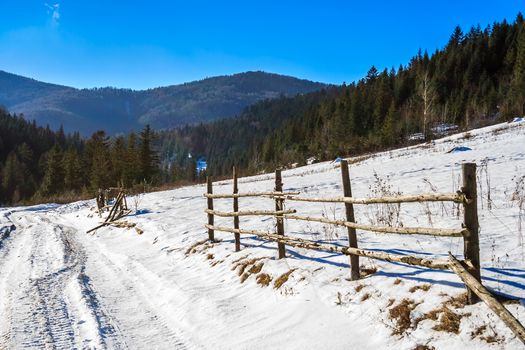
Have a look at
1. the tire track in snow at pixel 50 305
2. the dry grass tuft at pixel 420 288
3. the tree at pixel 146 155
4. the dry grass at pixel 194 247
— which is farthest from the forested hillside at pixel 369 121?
the dry grass tuft at pixel 420 288

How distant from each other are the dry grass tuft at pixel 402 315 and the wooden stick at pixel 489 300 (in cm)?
78

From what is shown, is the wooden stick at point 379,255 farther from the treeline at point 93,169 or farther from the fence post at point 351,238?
the treeline at point 93,169

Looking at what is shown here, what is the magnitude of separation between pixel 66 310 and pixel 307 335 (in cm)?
456

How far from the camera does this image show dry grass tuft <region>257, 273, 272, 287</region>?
7.25 metres

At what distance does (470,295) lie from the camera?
420cm

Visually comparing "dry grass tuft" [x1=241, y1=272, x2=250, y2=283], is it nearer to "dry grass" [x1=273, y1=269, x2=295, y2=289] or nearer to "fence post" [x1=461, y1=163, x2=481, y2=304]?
"dry grass" [x1=273, y1=269, x2=295, y2=289]

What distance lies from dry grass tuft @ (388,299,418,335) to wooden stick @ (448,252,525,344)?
78 centimetres

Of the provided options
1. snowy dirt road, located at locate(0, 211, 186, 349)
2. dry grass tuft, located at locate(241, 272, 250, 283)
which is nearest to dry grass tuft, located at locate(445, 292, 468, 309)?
snowy dirt road, located at locate(0, 211, 186, 349)

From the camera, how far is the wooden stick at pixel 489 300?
3256mm

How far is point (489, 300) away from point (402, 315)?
1185 mm

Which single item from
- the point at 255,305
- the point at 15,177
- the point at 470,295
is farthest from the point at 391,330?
the point at 15,177

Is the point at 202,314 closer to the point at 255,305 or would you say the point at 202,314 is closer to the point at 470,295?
the point at 255,305

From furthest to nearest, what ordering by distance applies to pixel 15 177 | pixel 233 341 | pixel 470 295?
pixel 15 177
pixel 233 341
pixel 470 295

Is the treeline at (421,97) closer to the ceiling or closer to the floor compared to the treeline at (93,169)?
closer to the ceiling
